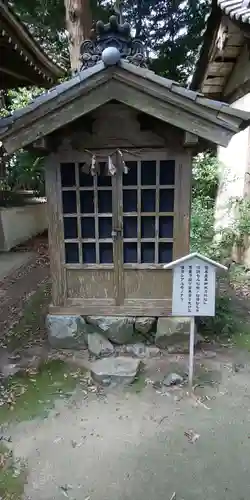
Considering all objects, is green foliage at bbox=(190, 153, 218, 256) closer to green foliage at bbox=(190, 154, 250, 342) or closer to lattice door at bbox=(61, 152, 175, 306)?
green foliage at bbox=(190, 154, 250, 342)

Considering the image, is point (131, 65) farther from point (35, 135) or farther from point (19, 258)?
point (19, 258)

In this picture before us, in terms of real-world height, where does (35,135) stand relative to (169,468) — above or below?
above

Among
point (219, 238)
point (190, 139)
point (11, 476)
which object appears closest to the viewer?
point (11, 476)

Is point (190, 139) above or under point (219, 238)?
above

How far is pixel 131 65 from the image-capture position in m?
3.70

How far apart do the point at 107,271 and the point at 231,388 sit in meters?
1.96

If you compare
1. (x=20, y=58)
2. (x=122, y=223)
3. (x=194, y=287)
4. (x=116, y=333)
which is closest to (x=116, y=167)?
(x=122, y=223)

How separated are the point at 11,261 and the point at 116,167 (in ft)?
17.9

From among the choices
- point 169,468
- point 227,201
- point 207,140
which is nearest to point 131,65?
point 207,140

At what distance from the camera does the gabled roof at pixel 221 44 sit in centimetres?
518

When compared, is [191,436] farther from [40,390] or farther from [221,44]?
[221,44]

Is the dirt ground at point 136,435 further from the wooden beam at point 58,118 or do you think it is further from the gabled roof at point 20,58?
the gabled roof at point 20,58

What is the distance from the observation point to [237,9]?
16.8 ft

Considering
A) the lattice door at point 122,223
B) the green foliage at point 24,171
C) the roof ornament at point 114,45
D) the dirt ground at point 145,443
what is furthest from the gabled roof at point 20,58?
the dirt ground at point 145,443
